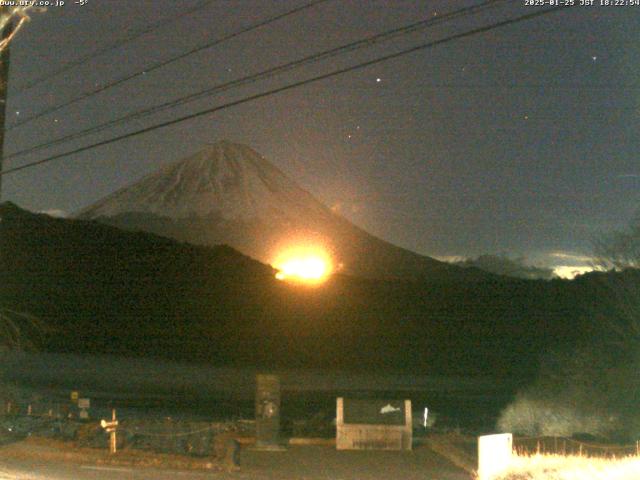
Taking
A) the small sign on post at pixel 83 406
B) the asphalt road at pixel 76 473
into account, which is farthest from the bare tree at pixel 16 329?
the asphalt road at pixel 76 473

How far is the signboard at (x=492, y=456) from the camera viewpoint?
Result: 13206 mm

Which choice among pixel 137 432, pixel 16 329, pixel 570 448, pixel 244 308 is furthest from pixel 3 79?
pixel 244 308

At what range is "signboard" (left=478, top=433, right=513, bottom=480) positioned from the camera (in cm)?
1321

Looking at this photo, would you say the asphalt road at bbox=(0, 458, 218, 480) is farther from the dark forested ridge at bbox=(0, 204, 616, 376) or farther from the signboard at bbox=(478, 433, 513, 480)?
the dark forested ridge at bbox=(0, 204, 616, 376)

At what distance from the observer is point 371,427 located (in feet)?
68.1

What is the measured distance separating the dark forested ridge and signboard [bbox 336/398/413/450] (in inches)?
1605

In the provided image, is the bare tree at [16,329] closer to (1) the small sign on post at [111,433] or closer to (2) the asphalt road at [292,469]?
A: (1) the small sign on post at [111,433]

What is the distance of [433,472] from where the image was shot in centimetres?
1673

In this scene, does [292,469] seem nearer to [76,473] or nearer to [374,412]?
[76,473]

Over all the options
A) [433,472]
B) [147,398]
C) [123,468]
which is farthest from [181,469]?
[147,398]

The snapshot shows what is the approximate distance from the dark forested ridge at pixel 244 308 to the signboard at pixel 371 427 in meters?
40.8

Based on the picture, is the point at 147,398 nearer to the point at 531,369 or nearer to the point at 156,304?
the point at 531,369

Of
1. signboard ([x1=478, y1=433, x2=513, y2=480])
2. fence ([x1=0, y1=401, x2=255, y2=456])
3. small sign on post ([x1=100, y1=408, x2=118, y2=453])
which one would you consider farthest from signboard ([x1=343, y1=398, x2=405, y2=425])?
signboard ([x1=478, y1=433, x2=513, y2=480])

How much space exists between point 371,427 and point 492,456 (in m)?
7.49
